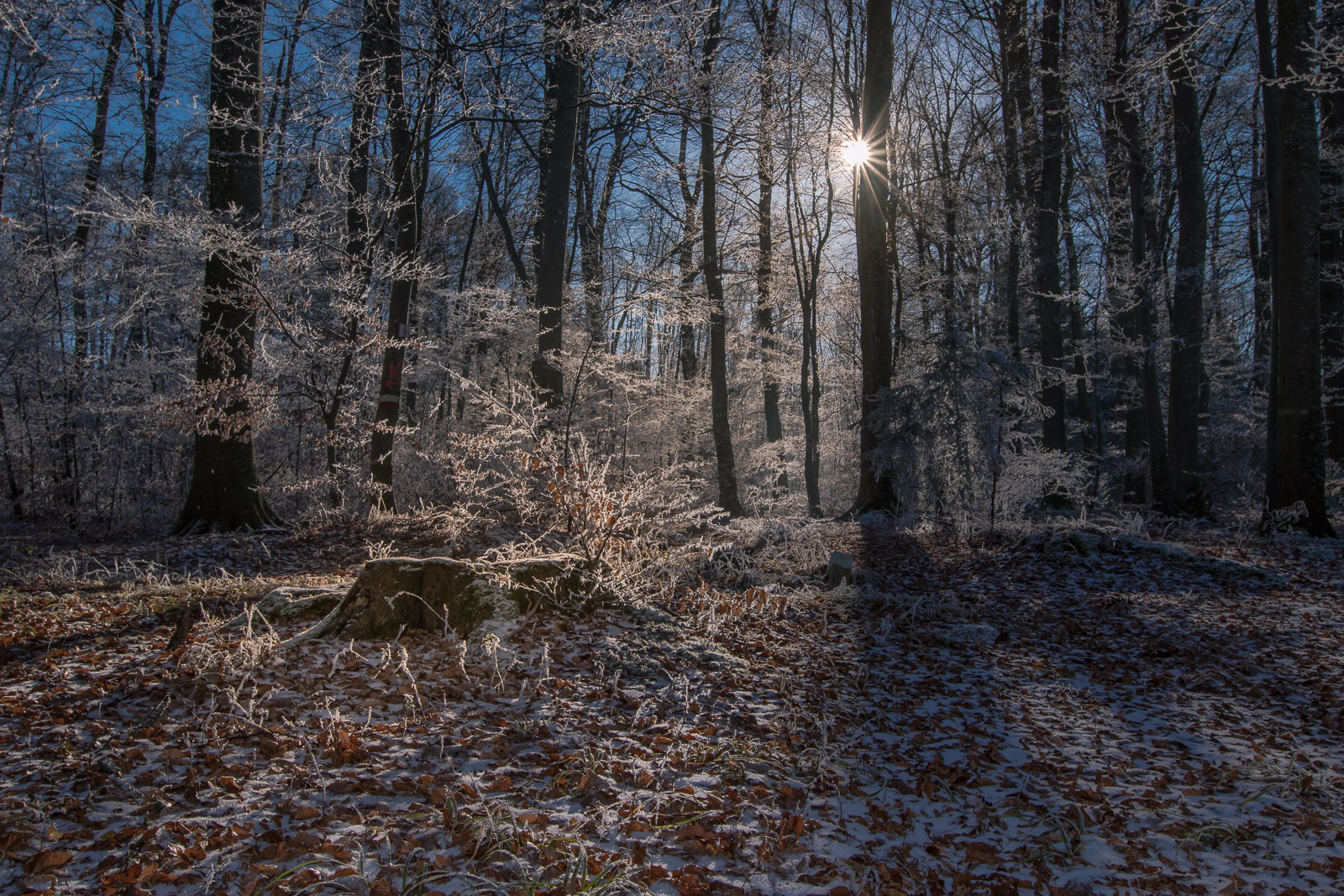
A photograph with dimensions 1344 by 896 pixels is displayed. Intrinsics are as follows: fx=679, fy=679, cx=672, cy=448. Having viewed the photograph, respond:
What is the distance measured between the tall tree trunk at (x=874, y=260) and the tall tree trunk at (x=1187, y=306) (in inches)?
177

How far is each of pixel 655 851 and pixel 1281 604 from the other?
6780 mm

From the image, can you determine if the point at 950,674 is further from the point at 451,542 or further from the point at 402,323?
the point at 402,323

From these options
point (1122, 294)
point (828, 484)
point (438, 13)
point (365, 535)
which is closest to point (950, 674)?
point (365, 535)

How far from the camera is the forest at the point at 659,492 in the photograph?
2658 mm

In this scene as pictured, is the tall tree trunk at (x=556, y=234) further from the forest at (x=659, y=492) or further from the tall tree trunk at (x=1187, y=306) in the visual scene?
the tall tree trunk at (x=1187, y=306)

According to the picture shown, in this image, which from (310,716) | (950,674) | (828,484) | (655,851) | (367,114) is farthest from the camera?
(828,484)

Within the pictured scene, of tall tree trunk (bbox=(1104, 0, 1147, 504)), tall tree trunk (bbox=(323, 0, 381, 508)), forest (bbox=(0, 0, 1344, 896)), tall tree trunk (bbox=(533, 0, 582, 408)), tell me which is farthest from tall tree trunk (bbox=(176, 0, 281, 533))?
tall tree trunk (bbox=(1104, 0, 1147, 504))

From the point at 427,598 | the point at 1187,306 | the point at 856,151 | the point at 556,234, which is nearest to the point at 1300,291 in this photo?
the point at 1187,306

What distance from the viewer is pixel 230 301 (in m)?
8.27

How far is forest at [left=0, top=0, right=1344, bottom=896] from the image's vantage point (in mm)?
2658

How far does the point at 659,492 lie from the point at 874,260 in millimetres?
6237

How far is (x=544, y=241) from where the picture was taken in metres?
11.4

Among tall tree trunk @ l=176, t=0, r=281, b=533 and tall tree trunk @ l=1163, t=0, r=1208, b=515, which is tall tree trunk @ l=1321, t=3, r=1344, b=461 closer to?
tall tree trunk @ l=1163, t=0, r=1208, b=515

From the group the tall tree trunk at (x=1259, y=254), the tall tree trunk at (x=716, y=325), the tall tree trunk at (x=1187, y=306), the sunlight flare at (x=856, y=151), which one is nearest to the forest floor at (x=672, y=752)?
the tall tree trunk at (x=1187, y=306)
